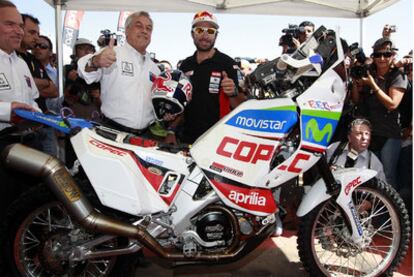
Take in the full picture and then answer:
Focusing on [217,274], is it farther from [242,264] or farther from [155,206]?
[155,206]

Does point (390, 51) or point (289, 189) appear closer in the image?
point (289, 189)

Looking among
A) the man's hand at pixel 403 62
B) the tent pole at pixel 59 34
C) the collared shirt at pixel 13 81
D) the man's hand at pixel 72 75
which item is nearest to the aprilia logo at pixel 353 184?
the man's hand at pixel 403 62

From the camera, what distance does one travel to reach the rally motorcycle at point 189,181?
229 cm

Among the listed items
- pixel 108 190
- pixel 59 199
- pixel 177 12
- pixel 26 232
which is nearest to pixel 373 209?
pixel 108 190

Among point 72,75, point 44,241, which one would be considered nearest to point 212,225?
point 44,241

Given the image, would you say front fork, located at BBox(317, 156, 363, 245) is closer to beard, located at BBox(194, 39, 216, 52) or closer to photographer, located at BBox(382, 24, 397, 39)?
beard, located at BBox(194, 39, 216, 52)

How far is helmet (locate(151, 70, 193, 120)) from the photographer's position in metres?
2.61

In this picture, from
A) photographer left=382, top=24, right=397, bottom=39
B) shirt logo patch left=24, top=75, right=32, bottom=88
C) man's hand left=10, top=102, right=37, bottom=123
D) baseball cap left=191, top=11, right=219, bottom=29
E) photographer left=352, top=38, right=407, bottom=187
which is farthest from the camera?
photographer left=382, top=24, right=397, bottom=39

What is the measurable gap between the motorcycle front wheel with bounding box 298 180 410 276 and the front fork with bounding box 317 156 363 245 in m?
0.06

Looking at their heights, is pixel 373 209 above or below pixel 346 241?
above

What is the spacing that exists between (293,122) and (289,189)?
0.90m

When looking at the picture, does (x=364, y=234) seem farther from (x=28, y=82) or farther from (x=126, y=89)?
(x=28, y=82)

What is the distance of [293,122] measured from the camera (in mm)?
2357

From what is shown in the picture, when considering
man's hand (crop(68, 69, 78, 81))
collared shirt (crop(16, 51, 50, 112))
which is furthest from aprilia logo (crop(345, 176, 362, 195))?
man's hand (crop(68, 69, 78, 81))
